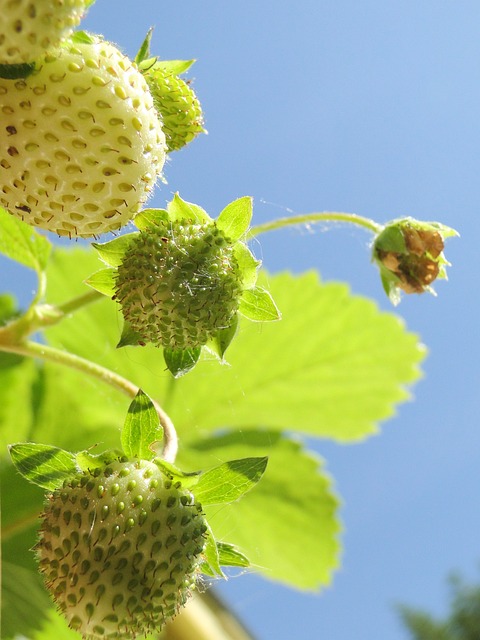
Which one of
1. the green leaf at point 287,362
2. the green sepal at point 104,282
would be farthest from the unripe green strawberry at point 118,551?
the green leaf at point 287,362

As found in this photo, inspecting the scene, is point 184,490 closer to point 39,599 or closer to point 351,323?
point 39,599

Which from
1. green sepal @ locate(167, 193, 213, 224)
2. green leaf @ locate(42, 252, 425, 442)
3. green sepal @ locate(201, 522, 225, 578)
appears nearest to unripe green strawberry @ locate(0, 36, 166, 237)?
green sepal @ locate(167, 193, 213, 224)

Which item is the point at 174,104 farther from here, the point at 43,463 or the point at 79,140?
the point at 43,463

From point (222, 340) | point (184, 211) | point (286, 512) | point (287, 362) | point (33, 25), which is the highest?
point (33, 25)

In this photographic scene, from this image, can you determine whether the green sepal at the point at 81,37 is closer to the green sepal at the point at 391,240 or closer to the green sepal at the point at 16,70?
the green sepal at the point at 16,70

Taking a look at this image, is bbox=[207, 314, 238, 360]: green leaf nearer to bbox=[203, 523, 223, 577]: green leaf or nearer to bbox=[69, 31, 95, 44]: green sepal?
A: bbox=[203, 523, 223, 577]: green leaf

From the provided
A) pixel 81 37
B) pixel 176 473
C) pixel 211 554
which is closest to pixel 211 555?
pixel 211 554
